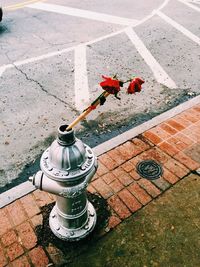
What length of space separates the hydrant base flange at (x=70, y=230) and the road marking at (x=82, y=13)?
7.37m

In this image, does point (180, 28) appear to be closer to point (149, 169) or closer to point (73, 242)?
point (149, 169)

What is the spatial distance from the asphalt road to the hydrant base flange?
0.99 meters

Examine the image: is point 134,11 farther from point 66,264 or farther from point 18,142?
point 66,264

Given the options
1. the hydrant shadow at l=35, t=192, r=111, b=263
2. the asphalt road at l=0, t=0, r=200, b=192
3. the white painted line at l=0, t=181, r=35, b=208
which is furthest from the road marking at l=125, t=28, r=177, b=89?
the white painted line at l=0, t=181, r=35, b=208

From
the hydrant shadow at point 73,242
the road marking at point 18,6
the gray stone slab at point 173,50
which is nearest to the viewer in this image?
the hydrant shadow at point 73,242

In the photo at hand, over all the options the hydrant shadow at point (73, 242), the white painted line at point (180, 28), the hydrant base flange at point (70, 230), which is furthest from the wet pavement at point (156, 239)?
the white painted line at point (180, 28)

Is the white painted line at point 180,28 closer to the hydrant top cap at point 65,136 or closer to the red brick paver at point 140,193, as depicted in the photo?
the red brick paver at point 140,193

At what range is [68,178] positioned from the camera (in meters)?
2.77

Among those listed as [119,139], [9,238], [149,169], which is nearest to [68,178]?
[9,238]

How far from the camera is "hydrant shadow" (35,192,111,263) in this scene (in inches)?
132

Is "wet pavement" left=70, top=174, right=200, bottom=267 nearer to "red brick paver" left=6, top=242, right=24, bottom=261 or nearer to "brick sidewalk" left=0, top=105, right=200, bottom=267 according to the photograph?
"brick sidewalk" left=0, top=105, right=200, bottom=267

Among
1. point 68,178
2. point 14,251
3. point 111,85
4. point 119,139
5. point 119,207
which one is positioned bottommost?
point 14,251

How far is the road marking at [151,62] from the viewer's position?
21.5ft

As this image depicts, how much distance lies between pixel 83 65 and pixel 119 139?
2954 mm
